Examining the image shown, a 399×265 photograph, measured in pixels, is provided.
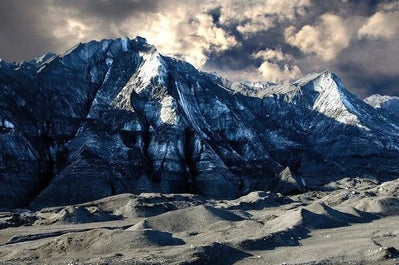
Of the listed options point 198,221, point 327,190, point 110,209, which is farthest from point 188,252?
point 327,190

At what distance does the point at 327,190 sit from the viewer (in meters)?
189

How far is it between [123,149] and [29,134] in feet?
109

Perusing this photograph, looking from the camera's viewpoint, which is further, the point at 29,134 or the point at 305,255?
the point at 29,134

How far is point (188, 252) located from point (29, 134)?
13069cm

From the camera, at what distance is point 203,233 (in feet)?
283

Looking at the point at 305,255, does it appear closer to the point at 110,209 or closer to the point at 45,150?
the point at 110,209

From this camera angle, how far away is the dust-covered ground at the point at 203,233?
190ft

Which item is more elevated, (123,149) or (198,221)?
(123,149)

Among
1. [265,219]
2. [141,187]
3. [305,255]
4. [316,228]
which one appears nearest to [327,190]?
[141,187]

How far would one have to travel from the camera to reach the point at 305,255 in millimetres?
60750

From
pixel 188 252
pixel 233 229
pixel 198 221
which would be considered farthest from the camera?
pixel 198 221

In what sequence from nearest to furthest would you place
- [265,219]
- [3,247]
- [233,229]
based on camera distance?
[3,247] → [233,229] → [265,219]

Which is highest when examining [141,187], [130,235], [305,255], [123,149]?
[123,149]

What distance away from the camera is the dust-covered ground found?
58.0m
